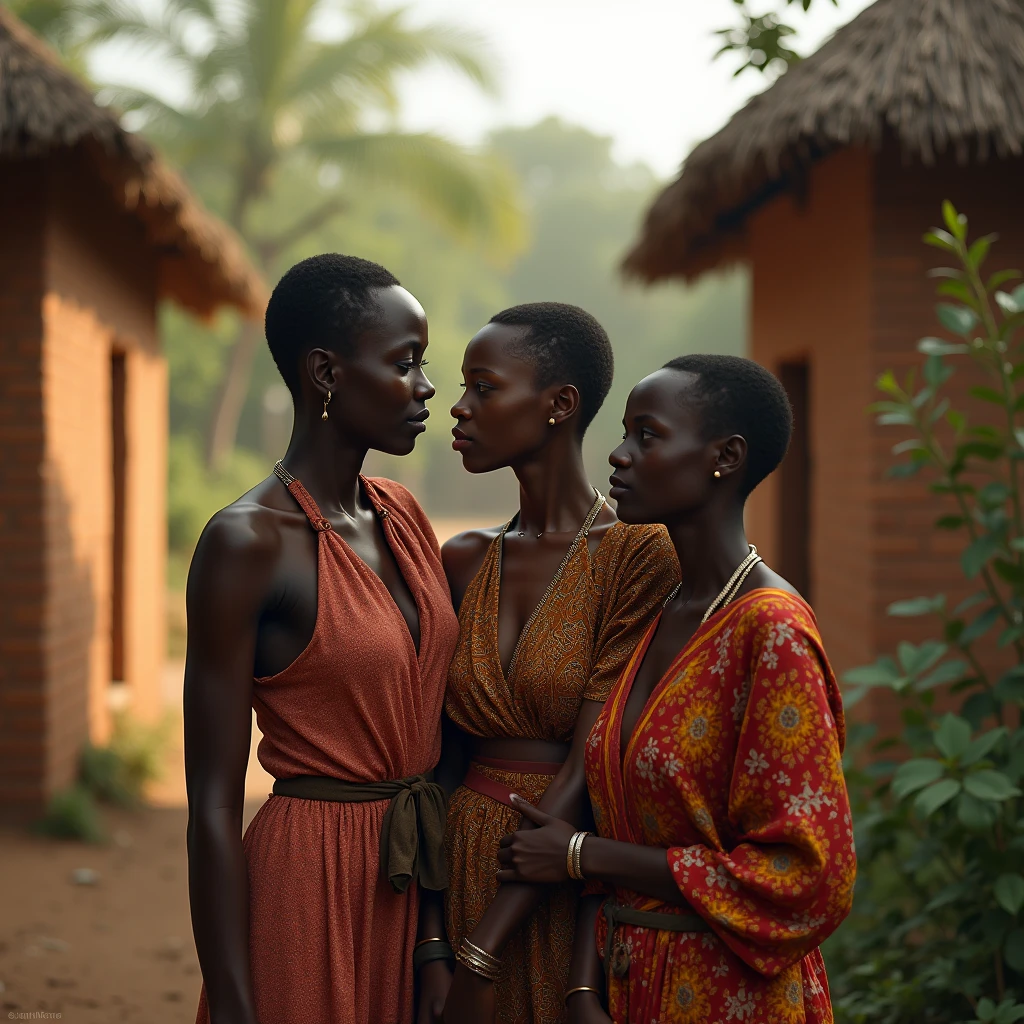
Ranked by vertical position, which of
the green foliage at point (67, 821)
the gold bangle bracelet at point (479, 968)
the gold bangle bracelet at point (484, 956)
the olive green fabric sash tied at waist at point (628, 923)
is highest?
the olive green fabric sash tied at waist at point (628, 923)

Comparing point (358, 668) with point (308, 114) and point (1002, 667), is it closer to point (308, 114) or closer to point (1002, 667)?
point (1002, 667)

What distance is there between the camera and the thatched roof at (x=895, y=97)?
5.21m

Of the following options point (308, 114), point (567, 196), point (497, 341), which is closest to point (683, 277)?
point (497, 341)

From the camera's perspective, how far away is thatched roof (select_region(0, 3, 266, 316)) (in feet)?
18.6

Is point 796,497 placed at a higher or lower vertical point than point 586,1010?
higher

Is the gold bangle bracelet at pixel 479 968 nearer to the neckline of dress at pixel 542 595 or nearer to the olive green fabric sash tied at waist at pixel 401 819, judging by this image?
the olive green fabric sash tied at waist at pixel 401 819

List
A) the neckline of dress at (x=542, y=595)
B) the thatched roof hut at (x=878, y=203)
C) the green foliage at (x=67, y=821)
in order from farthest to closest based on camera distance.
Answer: the green foliage at (x=67, y=821), the thatched roof hut at (x=878, y=203), the neckline of dress at (x=542, y=595)

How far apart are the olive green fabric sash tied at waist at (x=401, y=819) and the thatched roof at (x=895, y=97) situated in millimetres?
3965

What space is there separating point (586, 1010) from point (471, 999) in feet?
0.63

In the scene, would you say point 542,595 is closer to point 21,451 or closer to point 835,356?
point 835,356

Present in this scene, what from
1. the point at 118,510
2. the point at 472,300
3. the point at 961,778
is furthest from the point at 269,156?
the point at 472,300

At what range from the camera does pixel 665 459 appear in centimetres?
209

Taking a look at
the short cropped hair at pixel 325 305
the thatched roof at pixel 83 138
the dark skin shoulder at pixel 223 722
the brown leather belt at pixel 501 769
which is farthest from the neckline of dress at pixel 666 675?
the thatched roof at pixel 83 138

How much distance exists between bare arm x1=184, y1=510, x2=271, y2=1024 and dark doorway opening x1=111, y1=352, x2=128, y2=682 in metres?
7.10
